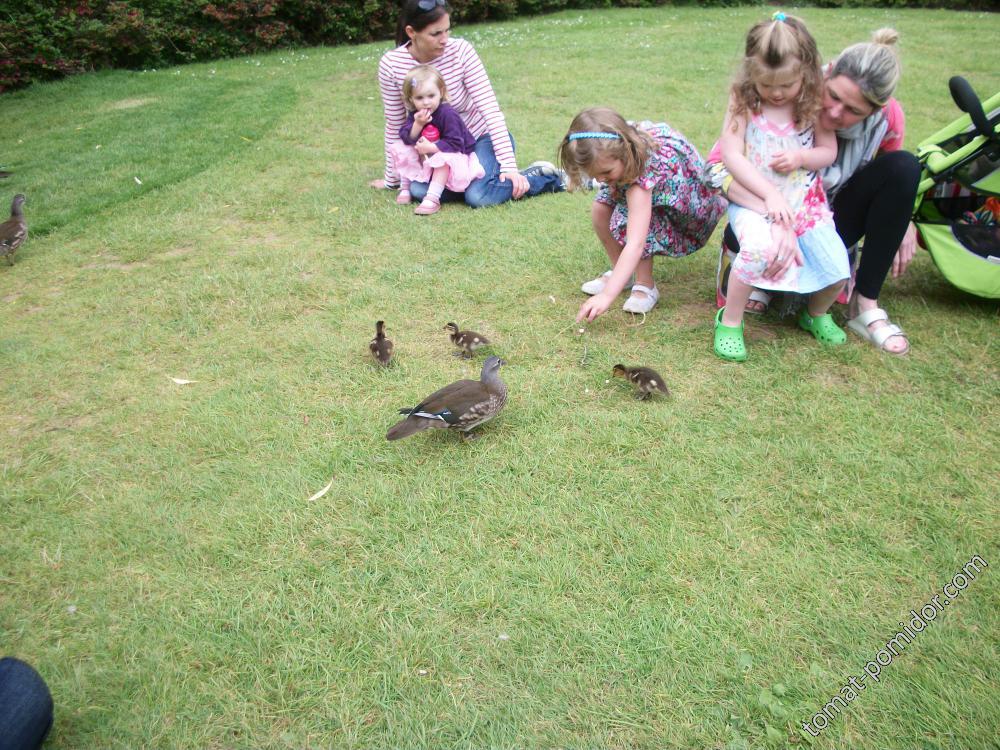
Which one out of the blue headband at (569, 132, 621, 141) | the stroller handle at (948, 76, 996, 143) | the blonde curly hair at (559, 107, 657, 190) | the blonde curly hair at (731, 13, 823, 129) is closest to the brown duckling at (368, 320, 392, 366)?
the blonde curly hair at (559, 107, 657, 190)

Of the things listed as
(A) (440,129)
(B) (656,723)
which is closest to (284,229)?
(A) (440,129)

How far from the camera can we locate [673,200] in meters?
4.43

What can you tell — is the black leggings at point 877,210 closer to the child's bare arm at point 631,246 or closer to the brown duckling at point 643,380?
the child's bare arm at point 631,246

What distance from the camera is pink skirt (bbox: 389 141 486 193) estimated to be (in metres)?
6.55

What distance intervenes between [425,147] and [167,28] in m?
11.6

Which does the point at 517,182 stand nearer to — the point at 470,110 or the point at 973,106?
the point at 470,110

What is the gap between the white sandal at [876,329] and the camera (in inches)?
159

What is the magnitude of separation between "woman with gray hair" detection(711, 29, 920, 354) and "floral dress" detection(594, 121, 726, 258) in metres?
0.25

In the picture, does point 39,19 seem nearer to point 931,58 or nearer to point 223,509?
point 223,509

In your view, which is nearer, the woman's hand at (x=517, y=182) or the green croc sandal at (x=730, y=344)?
the green croc sandal at (x=730, y=344)

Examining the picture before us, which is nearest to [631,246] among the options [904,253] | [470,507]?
[904,253]

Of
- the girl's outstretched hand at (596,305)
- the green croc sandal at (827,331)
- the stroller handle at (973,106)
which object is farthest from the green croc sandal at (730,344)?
the stroller handle at (973,106)

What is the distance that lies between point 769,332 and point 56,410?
4359 millimetres

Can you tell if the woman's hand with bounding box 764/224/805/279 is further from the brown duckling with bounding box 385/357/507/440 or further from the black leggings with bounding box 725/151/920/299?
the brown duckling with bounding box 385/357/507/440
